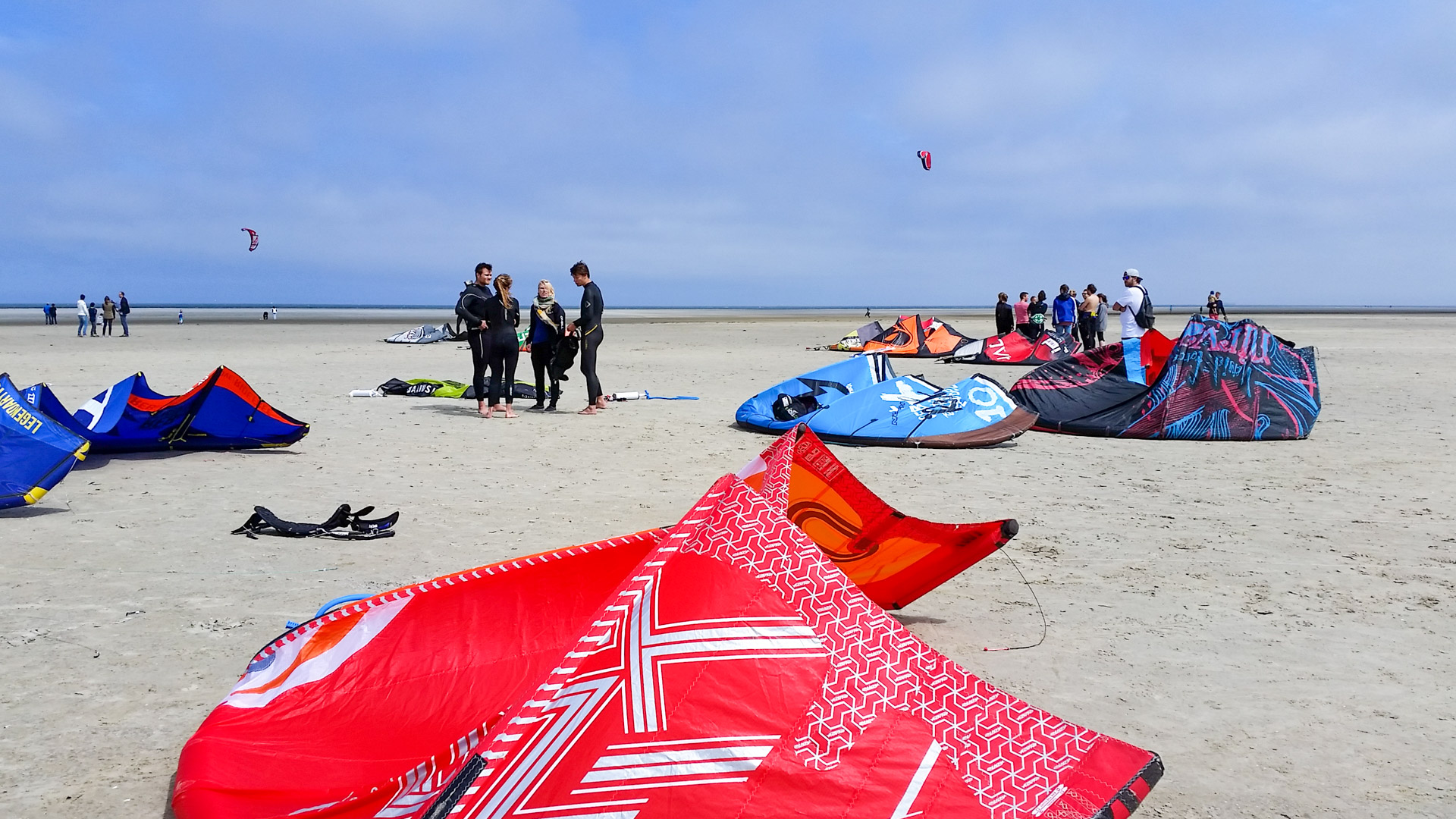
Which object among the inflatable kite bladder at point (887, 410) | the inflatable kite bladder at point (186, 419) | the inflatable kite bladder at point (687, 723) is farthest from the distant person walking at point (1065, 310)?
the inflatable kite bladder at point (687, 723)

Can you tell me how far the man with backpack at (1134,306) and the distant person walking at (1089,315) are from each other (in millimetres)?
6229

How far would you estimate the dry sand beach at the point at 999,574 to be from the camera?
3436 mm

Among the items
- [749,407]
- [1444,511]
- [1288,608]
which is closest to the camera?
[1288,608]

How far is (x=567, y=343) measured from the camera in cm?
1273

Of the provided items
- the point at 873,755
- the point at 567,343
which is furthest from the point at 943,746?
the point at 567,343

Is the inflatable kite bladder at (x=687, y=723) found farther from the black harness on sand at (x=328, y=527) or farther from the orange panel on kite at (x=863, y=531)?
the black harness on sand at (x=328, y=527)

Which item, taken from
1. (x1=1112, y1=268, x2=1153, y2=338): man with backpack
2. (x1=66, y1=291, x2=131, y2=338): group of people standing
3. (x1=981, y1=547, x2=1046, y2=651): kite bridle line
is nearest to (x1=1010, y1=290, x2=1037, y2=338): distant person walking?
(x1=1112, y1=268, x2=1153, y2=338): man with backpack

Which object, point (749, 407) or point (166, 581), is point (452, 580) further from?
point (749, 407)

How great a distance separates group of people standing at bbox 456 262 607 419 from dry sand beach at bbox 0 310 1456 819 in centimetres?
80

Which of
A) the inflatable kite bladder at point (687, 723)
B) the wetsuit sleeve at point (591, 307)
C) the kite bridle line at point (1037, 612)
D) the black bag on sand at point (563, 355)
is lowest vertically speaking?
the kite bridle line at point (1037, 612)

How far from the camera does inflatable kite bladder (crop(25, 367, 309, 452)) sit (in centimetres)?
862

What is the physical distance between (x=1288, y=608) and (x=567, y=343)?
9.28 m

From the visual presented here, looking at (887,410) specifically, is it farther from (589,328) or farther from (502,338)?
(502,338)

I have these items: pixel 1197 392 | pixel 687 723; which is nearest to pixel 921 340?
pixel 1197 392
